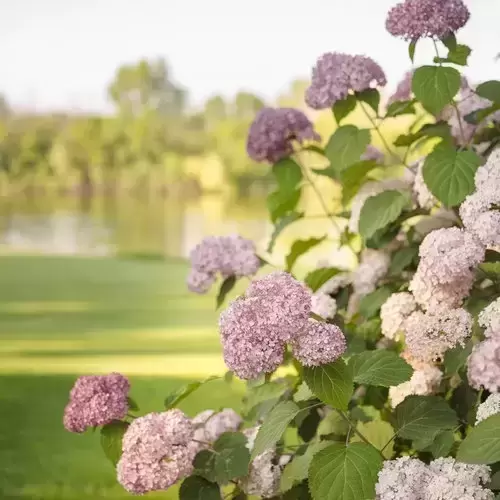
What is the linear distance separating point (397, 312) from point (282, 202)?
0.39 meters

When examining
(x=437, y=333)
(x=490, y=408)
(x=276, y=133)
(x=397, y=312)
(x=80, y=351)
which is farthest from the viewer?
(x=80, y=351)

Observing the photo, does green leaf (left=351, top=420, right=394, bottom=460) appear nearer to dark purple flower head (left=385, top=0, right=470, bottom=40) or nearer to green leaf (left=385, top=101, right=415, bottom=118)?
green leaf (left=385, top=101, right=415, bottom=118)

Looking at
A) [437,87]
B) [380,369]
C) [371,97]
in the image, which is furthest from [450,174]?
[380,369]

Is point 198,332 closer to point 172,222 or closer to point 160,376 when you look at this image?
point 160,376

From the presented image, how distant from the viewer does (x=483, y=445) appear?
90cm

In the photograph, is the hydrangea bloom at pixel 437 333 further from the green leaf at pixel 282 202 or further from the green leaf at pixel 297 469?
the green leaf at pixel 282 202

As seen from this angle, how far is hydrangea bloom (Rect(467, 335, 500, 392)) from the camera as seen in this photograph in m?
1.03

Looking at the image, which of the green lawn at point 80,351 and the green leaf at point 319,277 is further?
the green lawn at point 80,351

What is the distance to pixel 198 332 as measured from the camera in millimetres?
4227

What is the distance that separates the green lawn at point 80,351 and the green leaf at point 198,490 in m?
0.91

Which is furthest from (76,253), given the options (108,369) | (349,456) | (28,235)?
(349,456)

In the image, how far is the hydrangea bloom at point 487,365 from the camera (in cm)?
103

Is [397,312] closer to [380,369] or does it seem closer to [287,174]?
[380,369]

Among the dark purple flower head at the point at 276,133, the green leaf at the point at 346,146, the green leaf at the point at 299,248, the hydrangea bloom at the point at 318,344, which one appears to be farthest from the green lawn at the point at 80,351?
the hydrangea bloom at the point at 318,344
